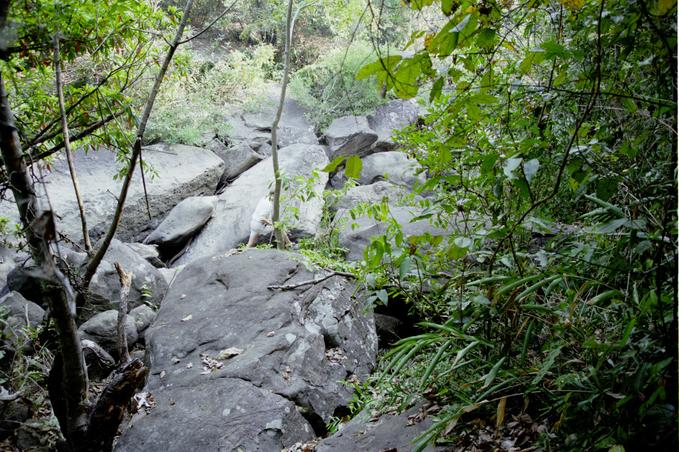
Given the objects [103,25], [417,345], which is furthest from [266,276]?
[417,345]

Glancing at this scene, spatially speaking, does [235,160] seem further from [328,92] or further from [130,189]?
[328,92]

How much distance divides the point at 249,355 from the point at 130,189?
652 cm

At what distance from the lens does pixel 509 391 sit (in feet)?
6.75

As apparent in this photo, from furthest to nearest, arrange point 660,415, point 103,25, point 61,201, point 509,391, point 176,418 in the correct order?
1. point 61,201
2. point 176,418
3. point 103,25
4. point 509,391
5. point 660,415

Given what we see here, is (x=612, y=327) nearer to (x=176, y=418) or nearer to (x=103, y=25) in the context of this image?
(x=176, y=418)

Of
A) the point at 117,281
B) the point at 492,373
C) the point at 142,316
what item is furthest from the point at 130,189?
the point at 492,373

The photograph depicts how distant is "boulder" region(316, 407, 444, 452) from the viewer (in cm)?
230

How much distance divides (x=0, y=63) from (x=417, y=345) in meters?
3.28

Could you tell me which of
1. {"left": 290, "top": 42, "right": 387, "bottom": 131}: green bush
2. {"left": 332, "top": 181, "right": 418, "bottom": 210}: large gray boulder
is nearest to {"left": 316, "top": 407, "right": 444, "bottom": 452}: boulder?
{"left": 332, "top": 181, "right": 418, "bottom": 210}: large gray boulder

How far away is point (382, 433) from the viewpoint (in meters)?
2.49

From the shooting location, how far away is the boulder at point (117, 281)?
6.43 metres

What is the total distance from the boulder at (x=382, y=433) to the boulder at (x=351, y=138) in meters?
9.58

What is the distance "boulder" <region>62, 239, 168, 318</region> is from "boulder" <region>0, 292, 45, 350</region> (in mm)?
560

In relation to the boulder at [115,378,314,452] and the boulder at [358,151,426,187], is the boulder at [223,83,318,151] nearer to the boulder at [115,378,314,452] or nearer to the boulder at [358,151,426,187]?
the boulder at [358,151,426,187]
